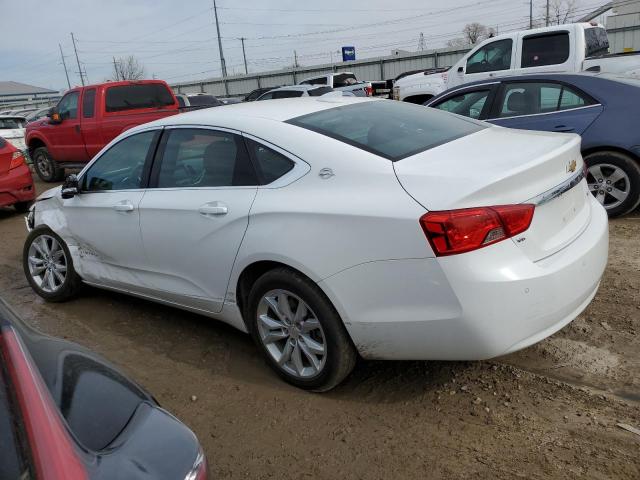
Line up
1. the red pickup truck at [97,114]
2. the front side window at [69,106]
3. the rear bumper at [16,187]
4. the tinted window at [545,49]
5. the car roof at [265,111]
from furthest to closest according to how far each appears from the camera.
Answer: the front side window at [69,106]
the red pickup truck at [97,114]
the tinted window at [545,49]
the rear bumper at [16,187]
the car roof at [265,111]

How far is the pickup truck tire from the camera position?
39.4ft

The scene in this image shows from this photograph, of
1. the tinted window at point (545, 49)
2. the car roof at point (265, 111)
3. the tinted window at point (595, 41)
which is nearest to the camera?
the car roof at point (265, 111)

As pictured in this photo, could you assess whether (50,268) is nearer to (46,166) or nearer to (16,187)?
(16,187)

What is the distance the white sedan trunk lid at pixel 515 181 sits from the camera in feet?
8.36

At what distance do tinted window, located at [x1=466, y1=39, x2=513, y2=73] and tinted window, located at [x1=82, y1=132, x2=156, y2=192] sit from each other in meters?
8.43

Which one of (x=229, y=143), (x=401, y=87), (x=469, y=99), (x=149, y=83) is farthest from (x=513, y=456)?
(x=401, y=87)

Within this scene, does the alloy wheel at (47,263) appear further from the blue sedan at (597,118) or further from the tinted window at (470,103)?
the blue sedan at (597,118)

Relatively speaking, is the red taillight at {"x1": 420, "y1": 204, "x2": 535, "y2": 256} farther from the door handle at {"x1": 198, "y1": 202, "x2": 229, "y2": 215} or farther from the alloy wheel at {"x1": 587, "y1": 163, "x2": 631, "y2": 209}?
the alloy wheel at {"x1": 587, "y1": 163, "x2": 631, "y2": 209}

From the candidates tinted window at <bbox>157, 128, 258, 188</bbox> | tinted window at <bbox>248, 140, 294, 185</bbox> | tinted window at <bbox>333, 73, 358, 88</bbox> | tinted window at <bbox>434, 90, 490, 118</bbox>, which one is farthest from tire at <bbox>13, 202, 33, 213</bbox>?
tinted window at <bbox>333, 73, 358, 88</bbox>

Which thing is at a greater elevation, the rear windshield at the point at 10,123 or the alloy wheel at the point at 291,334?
the rear windshield at the point at 10,123

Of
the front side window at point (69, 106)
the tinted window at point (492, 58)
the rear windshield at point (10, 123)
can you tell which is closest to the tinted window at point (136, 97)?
the front side window at point (69, 106)

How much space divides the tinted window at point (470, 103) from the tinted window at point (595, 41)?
194 inches

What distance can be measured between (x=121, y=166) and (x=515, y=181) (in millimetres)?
2955

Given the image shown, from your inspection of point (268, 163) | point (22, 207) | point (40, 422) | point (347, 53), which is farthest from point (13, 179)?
point (347, 53)
